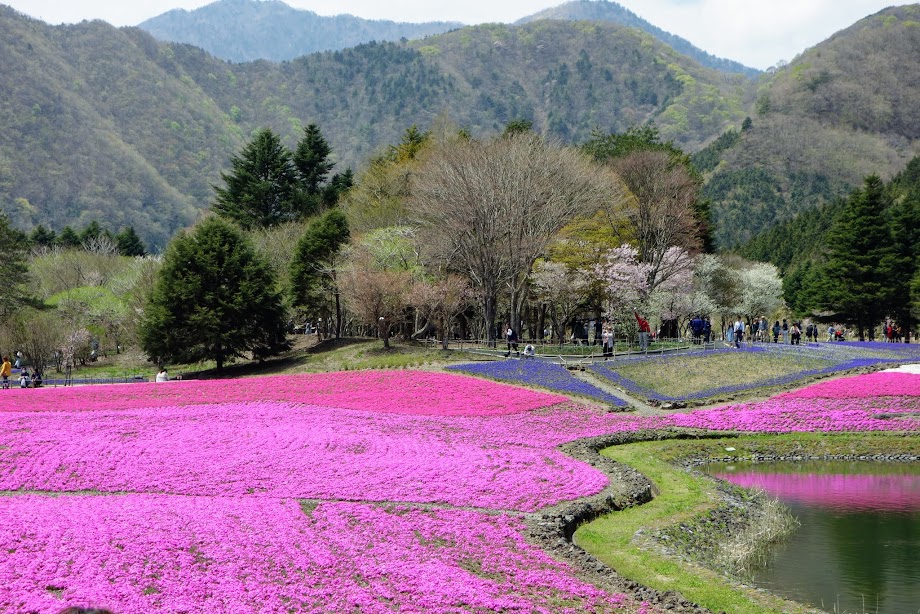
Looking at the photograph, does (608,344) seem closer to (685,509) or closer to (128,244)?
(685,509)

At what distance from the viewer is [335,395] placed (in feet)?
139

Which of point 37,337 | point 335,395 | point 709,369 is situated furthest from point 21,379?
point 709,369

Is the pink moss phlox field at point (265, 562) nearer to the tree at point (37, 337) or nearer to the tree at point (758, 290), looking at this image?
the tree at point (37, 337)

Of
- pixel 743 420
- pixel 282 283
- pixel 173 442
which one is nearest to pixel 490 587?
pixel 173 442

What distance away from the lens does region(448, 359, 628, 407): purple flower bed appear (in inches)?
1735

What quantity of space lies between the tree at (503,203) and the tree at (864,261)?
93.3ft

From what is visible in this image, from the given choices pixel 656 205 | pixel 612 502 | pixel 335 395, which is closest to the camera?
pixel 612 502

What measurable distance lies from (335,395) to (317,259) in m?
35.3

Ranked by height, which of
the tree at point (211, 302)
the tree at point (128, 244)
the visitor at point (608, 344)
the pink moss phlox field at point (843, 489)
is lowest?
the pink moss phlox field at point (843, 489)

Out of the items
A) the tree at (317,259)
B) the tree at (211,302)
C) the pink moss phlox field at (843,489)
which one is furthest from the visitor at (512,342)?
the pink moss phlox field at (843,489)

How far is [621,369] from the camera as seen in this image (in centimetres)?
4988

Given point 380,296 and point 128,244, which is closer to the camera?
point 380,296

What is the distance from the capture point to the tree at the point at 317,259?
248ft

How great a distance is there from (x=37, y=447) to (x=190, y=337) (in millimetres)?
36450
